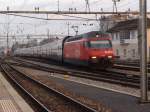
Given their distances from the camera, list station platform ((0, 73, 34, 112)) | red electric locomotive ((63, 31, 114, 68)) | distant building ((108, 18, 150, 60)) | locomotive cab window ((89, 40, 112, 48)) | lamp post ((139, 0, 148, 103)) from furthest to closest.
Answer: distant building ((108, 18, 150, 60)) → locomotive cab window ((89, 40, 112, 48)) → red electric locomotive ((63, 31, 114, 68)) → lamp post ((139, 0, 148, 103)) → station platform ((0, 73, 34, 112))

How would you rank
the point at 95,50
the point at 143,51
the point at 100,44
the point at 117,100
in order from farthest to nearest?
the point at 100,44, the point at 95,50, the point at 117,100, the point at 143,51

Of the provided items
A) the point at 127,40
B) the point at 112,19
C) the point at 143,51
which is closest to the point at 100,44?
the point at 143,51

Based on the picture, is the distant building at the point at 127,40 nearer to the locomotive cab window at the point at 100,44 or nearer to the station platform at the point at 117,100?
the locomotive cab window at the point at 100,44

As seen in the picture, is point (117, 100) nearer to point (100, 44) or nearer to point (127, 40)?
point (100, 44)

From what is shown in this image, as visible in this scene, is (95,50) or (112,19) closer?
(95,50)

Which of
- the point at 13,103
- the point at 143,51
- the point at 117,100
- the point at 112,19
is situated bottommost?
the point at 13,103

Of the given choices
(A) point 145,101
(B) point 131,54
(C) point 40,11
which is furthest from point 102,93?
(B) point 131,54

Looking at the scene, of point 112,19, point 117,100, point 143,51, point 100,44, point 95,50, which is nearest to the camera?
point 143,51

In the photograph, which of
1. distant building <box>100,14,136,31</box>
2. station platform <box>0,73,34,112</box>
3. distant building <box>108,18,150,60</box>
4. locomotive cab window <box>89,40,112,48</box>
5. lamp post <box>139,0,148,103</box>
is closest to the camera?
station platform <box>0,73,34,112</box>

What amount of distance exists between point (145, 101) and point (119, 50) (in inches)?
2582

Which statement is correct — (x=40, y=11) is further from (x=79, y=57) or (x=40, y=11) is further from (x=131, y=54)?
(x=131, y=54)

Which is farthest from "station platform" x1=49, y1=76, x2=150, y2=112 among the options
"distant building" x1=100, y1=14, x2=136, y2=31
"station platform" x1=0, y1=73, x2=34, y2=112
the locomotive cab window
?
"distant building" x1=100, y1=14, x2=136, y2=31

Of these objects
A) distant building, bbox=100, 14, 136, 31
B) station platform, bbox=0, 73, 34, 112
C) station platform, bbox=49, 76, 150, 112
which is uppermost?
distant building, bbox=100, 14, 136, 31

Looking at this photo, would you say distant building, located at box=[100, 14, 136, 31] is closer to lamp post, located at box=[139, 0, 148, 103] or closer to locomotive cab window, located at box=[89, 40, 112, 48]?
locomotive cab window, located at box=[89, 40, 112, 48]
